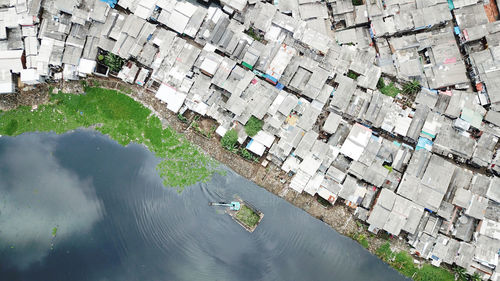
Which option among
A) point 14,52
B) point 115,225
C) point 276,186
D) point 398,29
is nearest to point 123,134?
point 115,225

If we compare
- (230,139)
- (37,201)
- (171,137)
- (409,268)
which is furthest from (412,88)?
(37,201)

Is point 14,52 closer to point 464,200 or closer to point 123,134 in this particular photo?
point 123,134

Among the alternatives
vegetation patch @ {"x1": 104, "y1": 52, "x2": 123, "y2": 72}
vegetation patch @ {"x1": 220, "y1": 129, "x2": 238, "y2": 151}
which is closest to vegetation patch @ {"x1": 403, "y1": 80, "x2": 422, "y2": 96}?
vegetation patch @ {"x1": 220, "y1": 129, "x2": 238, "y2": 151}

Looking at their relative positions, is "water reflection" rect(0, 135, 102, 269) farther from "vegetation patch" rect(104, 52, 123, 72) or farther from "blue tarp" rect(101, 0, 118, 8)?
"blue tarp" rect(101, 0, 118, 8)

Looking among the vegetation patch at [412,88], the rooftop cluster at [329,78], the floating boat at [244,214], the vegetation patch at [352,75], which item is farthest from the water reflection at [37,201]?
the vegetation patch at [412,88]

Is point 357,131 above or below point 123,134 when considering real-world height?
above

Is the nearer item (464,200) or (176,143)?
(464,200)

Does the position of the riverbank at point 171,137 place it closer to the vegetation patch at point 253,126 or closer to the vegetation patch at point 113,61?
the vegetation patch at point 113,61
